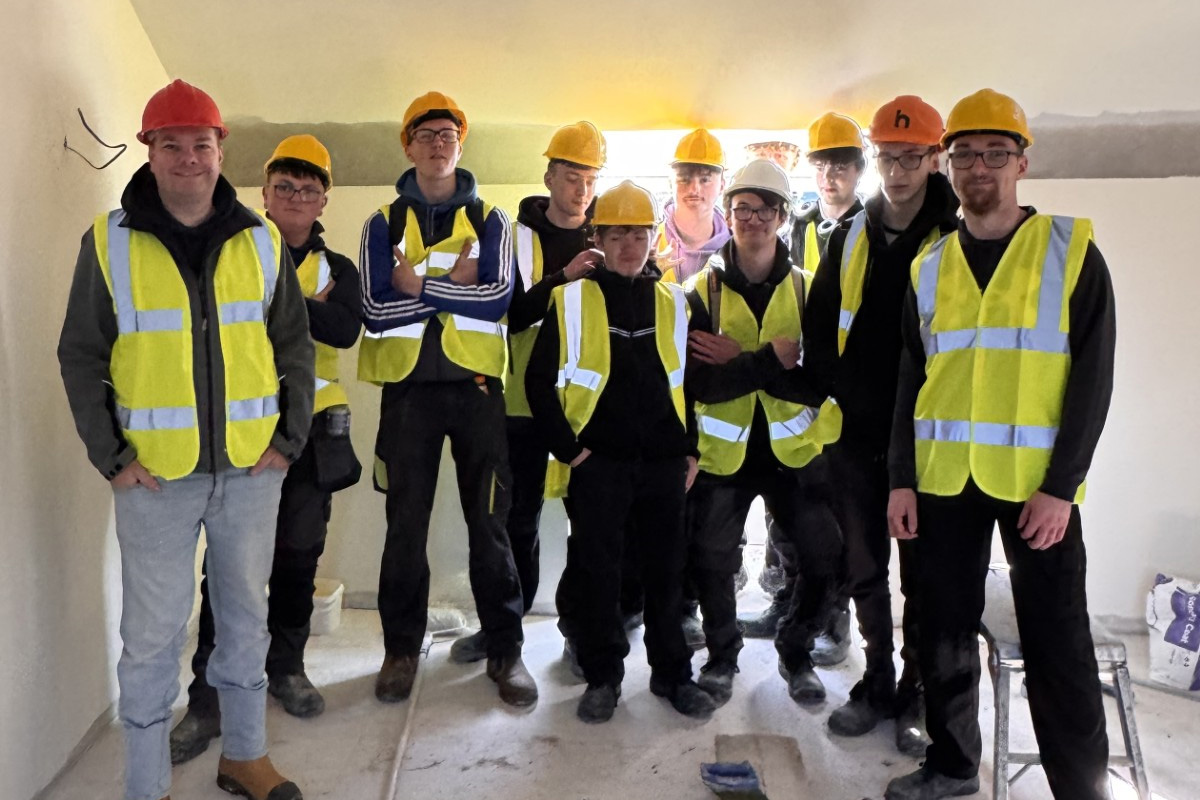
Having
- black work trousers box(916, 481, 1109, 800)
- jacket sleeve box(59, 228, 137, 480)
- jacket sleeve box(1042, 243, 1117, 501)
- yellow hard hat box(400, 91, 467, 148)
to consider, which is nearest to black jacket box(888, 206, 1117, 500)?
jacket sleeve box(1042, 243, 1117, 501)

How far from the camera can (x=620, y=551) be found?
2.78 metres

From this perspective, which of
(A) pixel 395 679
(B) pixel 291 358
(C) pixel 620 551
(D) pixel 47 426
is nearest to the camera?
(B) pixel 291 358

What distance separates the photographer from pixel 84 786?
2.45 meters

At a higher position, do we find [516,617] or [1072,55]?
[1072,55]

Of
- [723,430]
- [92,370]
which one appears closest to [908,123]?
[723,430]

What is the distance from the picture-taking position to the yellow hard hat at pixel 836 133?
310 centimetres

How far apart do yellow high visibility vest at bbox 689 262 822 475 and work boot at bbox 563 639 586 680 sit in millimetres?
884

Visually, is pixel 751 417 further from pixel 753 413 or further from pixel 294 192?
pixel 294 192

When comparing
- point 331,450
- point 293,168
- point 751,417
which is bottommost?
point 331,450

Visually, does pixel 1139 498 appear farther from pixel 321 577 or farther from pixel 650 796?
pixel 321 577

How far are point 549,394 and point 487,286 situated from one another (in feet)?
1.34

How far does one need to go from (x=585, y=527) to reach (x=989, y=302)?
4.36ft

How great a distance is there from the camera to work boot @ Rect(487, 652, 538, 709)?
2908 millimetres

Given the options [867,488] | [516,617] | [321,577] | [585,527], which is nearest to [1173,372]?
[867,488]
